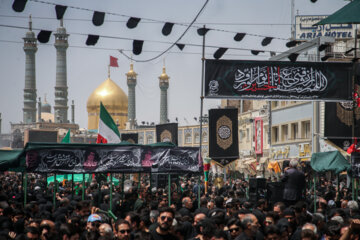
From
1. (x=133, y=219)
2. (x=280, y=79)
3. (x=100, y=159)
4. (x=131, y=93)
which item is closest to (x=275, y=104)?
(x=280, y=79)

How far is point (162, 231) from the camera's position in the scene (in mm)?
8188

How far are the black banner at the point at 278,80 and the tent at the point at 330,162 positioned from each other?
2039 mm

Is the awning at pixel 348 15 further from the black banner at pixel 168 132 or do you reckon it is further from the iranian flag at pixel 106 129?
the black banner at pixel 168 132

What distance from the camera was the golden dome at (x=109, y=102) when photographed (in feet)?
359

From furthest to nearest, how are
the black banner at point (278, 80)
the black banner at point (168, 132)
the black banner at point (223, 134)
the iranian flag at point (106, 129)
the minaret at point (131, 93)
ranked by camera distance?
the minaret at point (131, 93) < the black banner at point (168, 132) < the black banner at point (223, 134) < the iranian flag at point (106, 129) < the black banner at point (278, 80)

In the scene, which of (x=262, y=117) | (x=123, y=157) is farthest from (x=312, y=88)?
(x=262, y=117)

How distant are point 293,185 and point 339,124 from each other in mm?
13699

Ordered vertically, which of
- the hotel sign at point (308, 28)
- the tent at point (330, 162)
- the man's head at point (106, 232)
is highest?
the hotel sign at point (308, 28)

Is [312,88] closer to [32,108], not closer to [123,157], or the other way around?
[123,157]

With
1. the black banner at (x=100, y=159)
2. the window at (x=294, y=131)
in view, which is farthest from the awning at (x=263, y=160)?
the black banner at (x=100, y=159)

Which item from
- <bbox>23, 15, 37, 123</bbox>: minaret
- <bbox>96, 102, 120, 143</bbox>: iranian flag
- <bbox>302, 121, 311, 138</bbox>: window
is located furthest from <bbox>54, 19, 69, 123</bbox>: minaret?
<bbox>96, 102, 120, 143</bbox>: iranian flag

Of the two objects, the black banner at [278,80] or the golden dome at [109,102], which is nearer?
the black banner at [278,80]

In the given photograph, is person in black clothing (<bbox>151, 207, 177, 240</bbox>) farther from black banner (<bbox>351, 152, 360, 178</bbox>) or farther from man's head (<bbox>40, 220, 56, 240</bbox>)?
black banner (<bbox>351, 152, 360, 178</bbox>)

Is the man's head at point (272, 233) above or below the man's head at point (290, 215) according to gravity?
above
